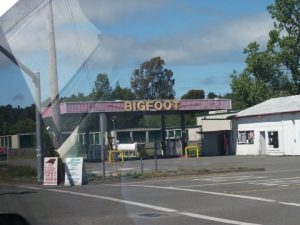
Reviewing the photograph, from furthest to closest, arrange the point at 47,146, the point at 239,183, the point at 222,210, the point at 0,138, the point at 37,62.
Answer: the point at 239,183 → the point at 222,210 → the point at 47,146 → the point at 37,62 → the point at 0,138

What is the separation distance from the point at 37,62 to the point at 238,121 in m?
47.1

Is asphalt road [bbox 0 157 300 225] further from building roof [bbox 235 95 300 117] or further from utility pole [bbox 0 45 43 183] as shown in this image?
building roof [bbox 235 95 300 117]

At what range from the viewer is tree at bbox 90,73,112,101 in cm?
292

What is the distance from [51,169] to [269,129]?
1661 inches

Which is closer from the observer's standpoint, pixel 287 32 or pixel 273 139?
pixel 273 139

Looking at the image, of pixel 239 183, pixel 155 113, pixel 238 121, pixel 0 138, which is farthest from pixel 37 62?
pixel 238 121

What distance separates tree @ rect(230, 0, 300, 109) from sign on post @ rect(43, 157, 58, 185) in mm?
55437

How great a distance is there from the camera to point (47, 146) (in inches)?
116

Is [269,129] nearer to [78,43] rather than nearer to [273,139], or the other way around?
[273,139]

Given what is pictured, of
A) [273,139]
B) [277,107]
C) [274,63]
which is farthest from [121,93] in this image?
[274,63]

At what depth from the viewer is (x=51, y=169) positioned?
341 cm

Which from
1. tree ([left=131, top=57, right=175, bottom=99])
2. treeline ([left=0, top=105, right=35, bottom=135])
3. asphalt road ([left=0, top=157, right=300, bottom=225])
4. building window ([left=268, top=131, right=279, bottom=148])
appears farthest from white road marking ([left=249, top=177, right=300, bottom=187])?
building window ([left=268, top=131, right=279, bottom=148])

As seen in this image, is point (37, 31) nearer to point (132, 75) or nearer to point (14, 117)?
point (14, 117)

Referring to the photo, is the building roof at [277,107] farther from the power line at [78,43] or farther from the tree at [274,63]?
the power line at [78,43]
